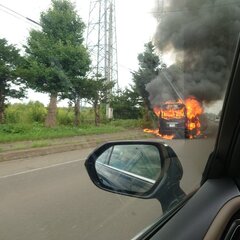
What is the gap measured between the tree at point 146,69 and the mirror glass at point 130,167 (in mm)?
181

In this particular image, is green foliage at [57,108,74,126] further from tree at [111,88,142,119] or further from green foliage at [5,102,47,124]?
tree at [111,88,142,119]

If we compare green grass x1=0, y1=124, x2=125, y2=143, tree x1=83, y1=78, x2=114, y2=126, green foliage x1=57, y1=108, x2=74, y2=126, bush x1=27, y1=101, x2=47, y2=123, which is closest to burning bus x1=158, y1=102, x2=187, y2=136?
green grass x1=0, y1=124, x2=125, y2=143

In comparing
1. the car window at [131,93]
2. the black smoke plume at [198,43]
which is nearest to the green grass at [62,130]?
the car window at [131,93]

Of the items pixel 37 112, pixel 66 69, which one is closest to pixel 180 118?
pixel 66 69

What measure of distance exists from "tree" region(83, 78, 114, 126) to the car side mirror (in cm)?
49

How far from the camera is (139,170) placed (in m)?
1.78

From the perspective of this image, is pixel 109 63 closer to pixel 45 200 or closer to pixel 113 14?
pixel 113 14

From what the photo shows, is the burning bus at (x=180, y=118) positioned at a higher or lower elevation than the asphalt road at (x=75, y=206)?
higher

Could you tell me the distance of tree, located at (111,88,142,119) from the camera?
1.86 meters

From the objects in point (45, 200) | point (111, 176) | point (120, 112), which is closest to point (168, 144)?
point (111, 176)

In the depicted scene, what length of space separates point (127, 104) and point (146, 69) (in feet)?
1.24

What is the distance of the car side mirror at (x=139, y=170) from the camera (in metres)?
1.60

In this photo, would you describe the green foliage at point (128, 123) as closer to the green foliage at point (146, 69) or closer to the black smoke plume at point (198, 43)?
the green foliage at point (146, 69)

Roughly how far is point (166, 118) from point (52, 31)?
2.92 ft
